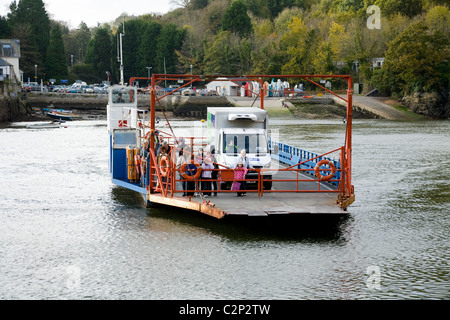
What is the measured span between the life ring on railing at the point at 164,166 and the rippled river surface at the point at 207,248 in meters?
1.74

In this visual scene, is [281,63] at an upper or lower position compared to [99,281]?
upper

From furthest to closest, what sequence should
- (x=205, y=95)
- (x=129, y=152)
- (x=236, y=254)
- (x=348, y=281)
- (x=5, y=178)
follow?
(x=205, y=95) → (x=5, y=178) → (x=129, y=152) → (x=236, y=254) → (x=348, y=281)

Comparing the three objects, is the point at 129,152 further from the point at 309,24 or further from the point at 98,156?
the point at 309,24

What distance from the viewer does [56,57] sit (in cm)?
12081

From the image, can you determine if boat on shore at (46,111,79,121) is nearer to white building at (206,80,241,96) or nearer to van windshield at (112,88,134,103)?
white building at (206,80,241,96)

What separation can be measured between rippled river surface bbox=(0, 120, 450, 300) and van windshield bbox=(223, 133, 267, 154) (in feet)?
8.73

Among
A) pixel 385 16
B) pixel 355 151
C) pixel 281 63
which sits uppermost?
pixel 385 16

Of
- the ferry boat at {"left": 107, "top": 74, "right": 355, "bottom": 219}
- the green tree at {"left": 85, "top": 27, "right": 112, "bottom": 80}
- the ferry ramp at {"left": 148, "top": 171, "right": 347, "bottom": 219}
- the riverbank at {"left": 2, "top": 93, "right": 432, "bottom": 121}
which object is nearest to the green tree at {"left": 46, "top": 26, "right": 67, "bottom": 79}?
the green tree at {"left": 85, "top": 27, "right": 112, "bottom": 80}

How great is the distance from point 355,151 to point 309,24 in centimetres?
7469

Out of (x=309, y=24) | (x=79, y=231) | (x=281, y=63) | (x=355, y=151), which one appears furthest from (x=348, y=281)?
(x=309, y=24)

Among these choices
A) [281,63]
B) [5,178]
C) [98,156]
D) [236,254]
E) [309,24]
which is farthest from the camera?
[309,24]

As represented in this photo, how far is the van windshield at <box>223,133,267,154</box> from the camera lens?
2352 cm

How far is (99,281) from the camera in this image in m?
16.3

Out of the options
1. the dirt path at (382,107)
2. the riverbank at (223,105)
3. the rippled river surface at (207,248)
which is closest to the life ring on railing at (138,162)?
the rippled river surface at (207,248)
